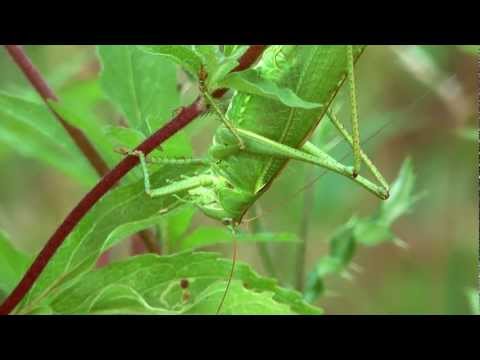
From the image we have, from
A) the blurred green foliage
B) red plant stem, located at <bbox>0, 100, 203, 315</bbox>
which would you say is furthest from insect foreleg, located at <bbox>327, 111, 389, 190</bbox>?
the blurred green foliage

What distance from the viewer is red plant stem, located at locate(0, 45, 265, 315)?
111cm

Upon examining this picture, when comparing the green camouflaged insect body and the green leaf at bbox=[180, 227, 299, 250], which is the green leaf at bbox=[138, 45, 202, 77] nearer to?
the green camouflaged insect body

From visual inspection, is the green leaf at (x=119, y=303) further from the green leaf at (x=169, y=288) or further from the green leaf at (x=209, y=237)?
the green leaf at (x=209, y=237)

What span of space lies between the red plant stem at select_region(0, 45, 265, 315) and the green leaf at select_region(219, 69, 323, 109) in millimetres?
42

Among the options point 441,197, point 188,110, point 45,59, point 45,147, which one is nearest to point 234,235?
point 188,110

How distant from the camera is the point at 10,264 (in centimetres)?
135

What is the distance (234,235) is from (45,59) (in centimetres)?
215


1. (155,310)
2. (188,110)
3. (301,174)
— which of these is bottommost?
(155,310)

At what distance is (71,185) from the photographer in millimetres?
3568

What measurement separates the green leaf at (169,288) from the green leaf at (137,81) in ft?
1.11

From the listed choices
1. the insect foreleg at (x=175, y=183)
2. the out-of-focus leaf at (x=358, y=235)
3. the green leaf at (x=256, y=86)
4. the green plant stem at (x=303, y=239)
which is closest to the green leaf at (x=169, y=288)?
the insect foreleg at (x=175, y=183)

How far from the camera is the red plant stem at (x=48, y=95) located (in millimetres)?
1414

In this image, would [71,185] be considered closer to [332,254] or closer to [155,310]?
[332,254]

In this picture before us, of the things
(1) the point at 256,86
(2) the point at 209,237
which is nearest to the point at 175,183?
(2) the point at 209,237
